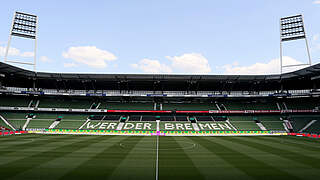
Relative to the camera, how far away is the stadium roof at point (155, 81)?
49.2 m

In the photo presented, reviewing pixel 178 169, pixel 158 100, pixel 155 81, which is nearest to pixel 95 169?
pixel 178 169

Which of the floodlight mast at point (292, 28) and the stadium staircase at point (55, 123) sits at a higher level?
the floodlight mast at point (292, 28)

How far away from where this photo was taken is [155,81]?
53.7m

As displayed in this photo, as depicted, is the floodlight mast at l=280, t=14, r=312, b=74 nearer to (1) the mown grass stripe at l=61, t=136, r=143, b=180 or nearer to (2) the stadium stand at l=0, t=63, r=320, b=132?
(2) the stadium stand at l=0, t=63, r=320, b=132

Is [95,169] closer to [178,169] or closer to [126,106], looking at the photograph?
[178,169]

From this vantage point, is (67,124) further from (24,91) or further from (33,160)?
(33,160)

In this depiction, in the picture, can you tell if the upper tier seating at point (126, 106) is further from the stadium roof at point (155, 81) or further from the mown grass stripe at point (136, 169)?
the mown grass stripe at point (136, 169)

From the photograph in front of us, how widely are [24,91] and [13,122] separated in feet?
27.5

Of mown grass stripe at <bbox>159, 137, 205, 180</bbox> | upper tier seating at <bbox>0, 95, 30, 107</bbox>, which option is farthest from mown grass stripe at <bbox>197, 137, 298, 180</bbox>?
upper tier seating at <bbox>0, 95, 30, 107</bbox>

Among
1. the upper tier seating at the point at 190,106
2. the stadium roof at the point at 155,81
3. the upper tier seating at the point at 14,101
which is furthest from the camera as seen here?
the upper tier seating at the point at 190,106

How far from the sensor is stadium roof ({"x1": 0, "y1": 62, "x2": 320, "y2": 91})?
4925 centimetres

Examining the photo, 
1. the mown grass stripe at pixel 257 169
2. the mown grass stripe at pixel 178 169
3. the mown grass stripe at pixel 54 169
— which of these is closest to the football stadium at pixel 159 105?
the mown grass stripe at pixel 257 169

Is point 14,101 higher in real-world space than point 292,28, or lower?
lower

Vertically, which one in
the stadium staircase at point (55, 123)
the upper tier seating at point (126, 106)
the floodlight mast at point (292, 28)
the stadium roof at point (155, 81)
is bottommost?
the stadium staircase at point (55, 123)
